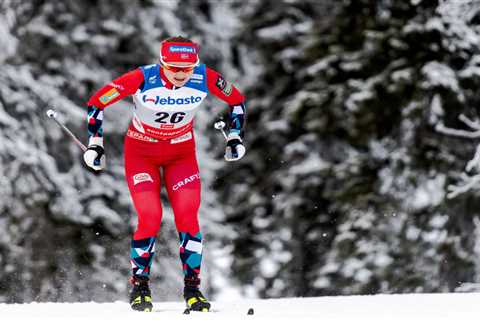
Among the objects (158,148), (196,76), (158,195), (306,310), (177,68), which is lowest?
(306,310)

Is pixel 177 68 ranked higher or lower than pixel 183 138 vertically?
higher

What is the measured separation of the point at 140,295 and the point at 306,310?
1.28 meters

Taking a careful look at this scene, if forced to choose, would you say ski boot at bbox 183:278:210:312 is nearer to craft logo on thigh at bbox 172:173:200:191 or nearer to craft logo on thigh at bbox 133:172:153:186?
craft logo on thigh at bbox 172:173:200:191

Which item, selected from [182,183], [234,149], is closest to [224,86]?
[234,149]

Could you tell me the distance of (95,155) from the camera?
8398mm

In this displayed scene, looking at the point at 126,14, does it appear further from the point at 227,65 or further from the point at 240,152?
the point at 240,152

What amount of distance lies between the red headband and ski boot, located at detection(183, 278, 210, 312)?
1679 mm

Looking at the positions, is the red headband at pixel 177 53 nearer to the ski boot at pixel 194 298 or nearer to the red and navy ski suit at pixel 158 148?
the red and navy ski suit at pixel 158 148

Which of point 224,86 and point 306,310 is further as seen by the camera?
point 224,86

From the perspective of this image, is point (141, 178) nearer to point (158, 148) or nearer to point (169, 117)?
point (158, 148)

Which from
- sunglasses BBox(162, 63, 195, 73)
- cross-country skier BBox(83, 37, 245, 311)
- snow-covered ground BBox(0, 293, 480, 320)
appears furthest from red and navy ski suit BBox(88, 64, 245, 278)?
snow-covered ground BBox(0, 293, 480, 320)

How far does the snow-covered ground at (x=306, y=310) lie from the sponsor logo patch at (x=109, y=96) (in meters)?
1.59

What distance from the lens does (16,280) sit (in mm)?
17234

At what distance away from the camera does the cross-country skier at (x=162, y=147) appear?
27.7 feet
